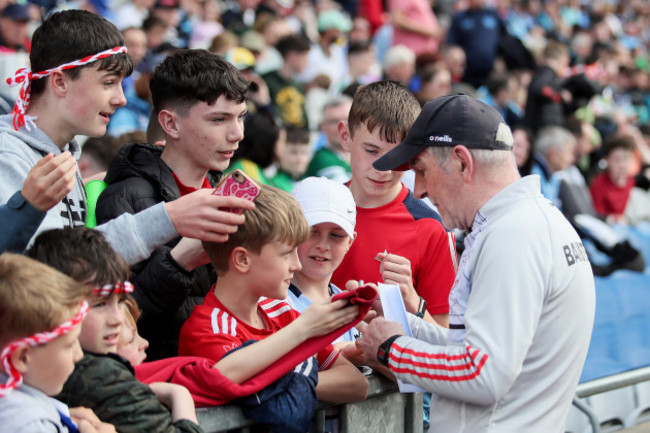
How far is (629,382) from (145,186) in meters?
2.86

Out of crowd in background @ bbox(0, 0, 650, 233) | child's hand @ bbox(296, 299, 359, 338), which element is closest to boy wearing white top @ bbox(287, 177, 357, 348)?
child's hand @ bbox(296, 299, 359, 338)

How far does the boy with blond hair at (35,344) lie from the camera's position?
2.35 m

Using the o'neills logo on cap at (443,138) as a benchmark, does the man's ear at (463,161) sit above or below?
below

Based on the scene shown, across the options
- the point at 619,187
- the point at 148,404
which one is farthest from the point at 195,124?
the point at 619,187

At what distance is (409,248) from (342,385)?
0.99 metres

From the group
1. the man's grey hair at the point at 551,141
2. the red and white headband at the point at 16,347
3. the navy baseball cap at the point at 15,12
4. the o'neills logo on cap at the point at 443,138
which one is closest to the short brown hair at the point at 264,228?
the o'neills logo on cap at the point at 443,138

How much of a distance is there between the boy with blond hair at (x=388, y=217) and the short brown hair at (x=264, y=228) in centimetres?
79

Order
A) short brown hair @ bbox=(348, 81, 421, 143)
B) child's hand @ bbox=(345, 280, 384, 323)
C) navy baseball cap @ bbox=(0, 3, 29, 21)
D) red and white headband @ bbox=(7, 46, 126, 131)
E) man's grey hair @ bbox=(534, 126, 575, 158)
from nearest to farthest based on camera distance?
child's hand @ bbox=(345, 280, 384, 323) < red and white headband @ bbox=(7, 46, 126, 131) < short brown hair @ bbox=(348, 81, 421, 143) < navy baseball cap @ bbox=(0, 3, 29, 21) < man's grey hair @ bbox=(534, 126, 575, 158)

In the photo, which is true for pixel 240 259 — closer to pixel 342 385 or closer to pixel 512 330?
pixel 342 385

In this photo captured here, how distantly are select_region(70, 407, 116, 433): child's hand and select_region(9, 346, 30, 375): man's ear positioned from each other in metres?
0.20

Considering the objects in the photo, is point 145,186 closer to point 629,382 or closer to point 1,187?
point 1,187

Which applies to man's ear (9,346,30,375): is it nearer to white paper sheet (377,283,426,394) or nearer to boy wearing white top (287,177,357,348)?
white paper sheet (377,283,426,394)

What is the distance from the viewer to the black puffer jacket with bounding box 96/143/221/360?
3191mm

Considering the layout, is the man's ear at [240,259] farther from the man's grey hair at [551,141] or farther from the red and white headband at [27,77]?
the man's grey hair at [551,141]
